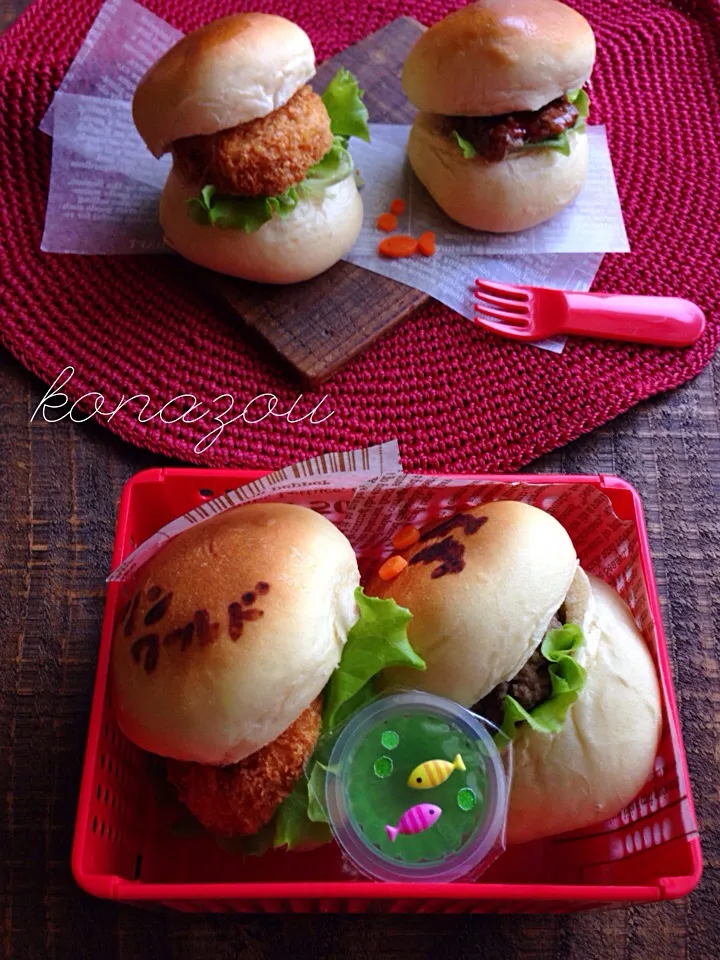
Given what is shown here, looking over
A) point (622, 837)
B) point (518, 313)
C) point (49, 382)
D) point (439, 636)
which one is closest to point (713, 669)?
point (622, 837)

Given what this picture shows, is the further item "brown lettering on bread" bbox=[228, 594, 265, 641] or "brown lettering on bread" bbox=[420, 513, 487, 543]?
"brown lettering on bread" bbox=[420, 513, 487, 543]

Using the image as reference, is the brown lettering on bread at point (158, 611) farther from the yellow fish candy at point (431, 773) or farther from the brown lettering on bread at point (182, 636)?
the yellow fish candy at point (431, 773)

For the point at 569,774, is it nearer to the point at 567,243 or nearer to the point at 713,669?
the point at 713,669

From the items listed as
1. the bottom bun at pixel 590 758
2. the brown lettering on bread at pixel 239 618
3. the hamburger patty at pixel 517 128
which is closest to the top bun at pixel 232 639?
the brown lettering on bread at pixel 239 618

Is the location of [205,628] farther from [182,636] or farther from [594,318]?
[594,318]

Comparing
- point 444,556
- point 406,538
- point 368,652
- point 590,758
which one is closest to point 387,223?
point 406,538

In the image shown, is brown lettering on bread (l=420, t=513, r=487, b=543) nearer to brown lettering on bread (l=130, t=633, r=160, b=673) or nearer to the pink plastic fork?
brown lettering on bread (l=130, t=633, r=160, b=673)

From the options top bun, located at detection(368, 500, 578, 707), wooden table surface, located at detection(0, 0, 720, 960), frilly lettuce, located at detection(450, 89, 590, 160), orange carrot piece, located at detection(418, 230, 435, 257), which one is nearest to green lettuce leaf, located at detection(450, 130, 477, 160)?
frilly lettuce, located at detection(450, 89, 590, 160)
